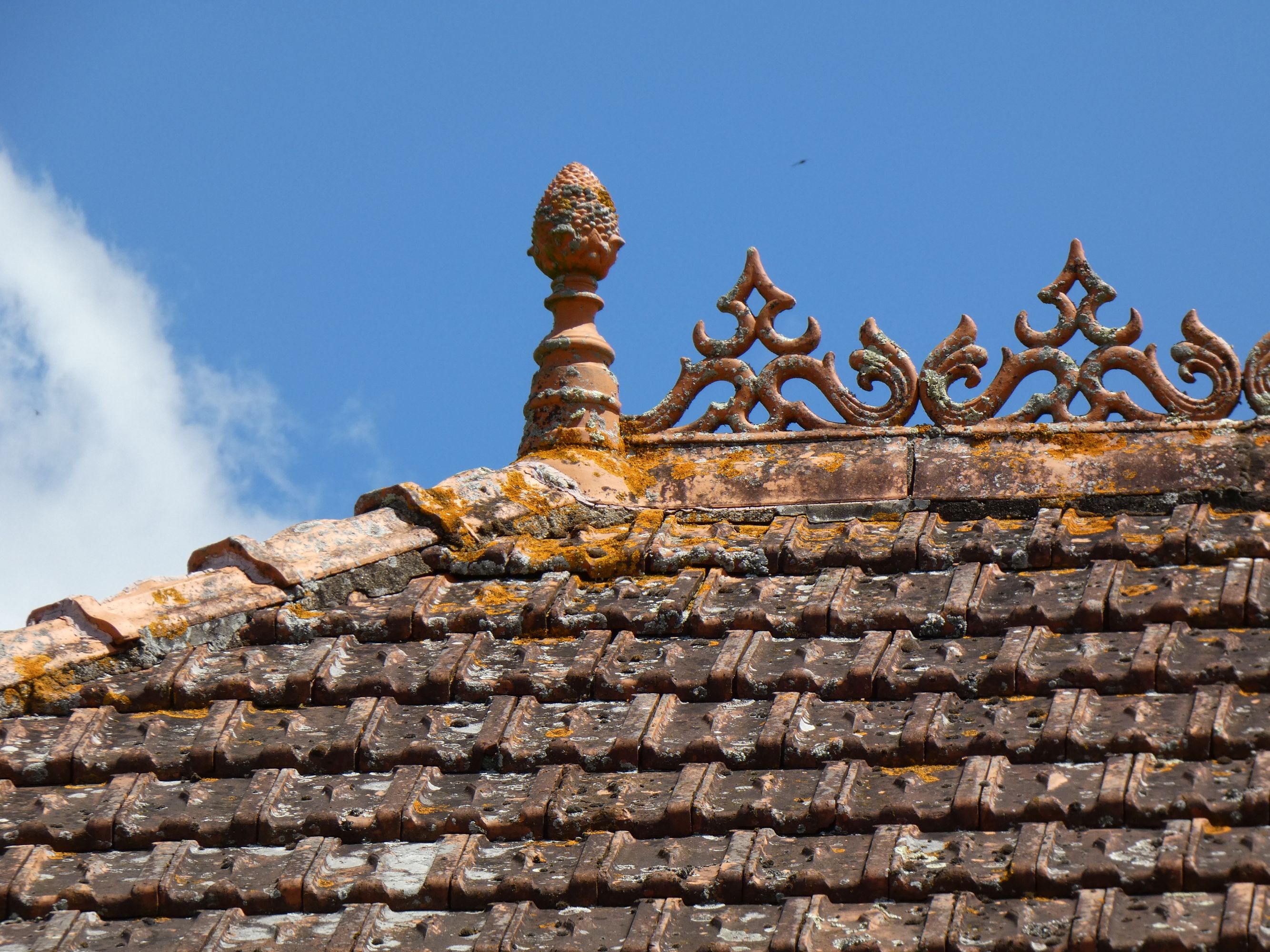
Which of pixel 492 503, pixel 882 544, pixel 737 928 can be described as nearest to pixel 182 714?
pixel 492 503

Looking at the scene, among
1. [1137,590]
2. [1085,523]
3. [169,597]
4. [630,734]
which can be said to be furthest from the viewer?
[169,597]

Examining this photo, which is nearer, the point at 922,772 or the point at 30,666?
the point at 922,772

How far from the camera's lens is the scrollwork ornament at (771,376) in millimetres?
5484

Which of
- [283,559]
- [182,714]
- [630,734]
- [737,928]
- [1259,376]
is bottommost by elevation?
[737,928]

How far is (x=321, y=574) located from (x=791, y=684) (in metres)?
1.69

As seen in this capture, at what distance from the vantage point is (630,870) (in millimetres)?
3545

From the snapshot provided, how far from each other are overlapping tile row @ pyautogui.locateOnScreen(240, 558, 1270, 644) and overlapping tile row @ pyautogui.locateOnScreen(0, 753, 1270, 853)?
0.68m

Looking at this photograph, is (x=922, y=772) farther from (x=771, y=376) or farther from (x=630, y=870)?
(x=771, y=376)

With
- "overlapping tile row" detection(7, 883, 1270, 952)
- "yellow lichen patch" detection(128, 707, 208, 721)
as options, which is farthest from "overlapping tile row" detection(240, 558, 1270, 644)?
"overlapping tile row" detection(7, 883, 1270, 952)

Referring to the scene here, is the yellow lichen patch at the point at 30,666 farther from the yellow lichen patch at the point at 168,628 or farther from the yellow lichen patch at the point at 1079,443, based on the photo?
the yellow lichen patch at the point at 1079,443

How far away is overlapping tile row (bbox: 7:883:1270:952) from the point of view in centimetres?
303

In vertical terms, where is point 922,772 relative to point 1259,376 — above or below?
below

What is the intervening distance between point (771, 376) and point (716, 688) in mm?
1705

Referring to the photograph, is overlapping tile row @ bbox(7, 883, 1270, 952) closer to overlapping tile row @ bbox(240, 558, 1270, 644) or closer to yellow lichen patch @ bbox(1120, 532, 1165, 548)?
overlapping tile row @ bbox(240, 558, 1270, 644)
